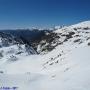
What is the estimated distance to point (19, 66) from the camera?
124ft

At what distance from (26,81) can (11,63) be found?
75.5 ft

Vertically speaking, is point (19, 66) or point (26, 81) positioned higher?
point (19, 66)

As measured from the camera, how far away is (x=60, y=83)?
667 inches

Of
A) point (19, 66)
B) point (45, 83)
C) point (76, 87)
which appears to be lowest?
point (76, 87)

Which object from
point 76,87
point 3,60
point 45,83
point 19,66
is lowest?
point 76,87

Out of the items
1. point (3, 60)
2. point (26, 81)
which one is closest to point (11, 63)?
point (3, 60)

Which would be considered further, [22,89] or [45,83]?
[45,83]

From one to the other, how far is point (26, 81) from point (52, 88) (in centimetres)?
307

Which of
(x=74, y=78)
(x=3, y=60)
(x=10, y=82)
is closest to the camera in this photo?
(x=10, y=82)

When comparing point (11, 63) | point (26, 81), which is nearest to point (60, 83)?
point (26, 81)

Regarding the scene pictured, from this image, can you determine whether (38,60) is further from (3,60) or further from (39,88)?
(39,88)

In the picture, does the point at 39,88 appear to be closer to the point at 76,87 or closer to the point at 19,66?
the point at 76,87

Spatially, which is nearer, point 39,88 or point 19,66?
point 39,88

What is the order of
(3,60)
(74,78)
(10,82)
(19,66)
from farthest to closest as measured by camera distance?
(3,60) < (19,66) < (74,78) < (10,82)
